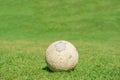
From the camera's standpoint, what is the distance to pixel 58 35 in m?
26.3

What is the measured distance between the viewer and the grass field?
38.7 feet

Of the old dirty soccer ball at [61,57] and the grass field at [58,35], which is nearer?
the old dirty soccer ball at [61,57]

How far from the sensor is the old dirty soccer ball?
445 inches

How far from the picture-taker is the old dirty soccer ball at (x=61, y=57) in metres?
11.3

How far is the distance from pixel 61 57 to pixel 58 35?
15.0 m

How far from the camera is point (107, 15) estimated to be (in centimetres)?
3117

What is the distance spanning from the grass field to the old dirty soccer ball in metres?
0.24

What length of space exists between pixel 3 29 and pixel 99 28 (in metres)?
7.96

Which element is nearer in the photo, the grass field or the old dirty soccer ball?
the old dirty soccer ball

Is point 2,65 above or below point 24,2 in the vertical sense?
below

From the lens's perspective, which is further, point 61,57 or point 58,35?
point 58,35

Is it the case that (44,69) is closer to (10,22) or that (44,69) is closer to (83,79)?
(83,79)

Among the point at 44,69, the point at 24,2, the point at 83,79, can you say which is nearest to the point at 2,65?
the point at 44,69

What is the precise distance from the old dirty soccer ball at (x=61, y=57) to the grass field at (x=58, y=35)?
24cm
